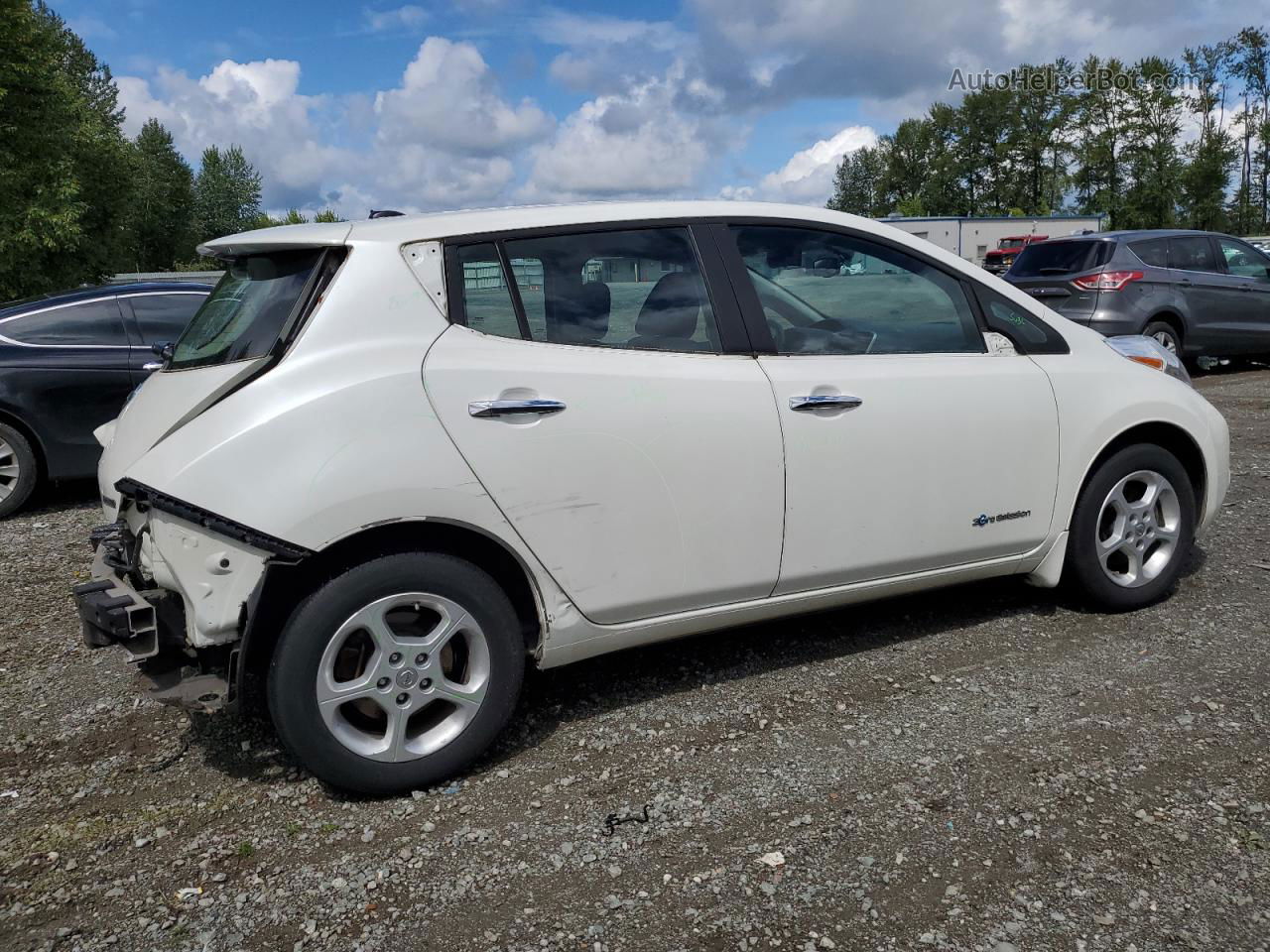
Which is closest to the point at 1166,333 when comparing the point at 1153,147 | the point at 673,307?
the point at 673,307

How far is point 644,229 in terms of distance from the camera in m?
3.65

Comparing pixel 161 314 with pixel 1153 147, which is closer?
pixel 161 314

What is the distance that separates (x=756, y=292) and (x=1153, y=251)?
9.82 metres

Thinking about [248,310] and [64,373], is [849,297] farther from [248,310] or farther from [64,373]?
[64,373]

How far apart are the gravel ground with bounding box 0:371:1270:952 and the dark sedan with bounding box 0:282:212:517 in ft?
10.8

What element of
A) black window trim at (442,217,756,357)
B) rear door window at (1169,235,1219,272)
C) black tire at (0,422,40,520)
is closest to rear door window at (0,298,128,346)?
black tire at (0,422,40,520)

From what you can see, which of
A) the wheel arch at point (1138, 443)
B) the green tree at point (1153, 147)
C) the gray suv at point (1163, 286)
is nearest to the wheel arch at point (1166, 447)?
the wheel arch at point (1138, 443)

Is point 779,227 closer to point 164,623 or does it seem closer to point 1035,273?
point 164,623

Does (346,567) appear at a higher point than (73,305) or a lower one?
lower

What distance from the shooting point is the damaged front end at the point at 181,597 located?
2.90 m

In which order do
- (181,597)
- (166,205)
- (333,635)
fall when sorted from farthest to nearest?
1. (166,205)
2. (181,597)
3. (333,635)

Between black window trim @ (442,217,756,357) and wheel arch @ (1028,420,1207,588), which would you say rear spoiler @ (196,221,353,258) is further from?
wheel arch @ (1028,420,1207,588)

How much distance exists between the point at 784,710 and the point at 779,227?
5.85 feet

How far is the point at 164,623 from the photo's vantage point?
3.05 metres
